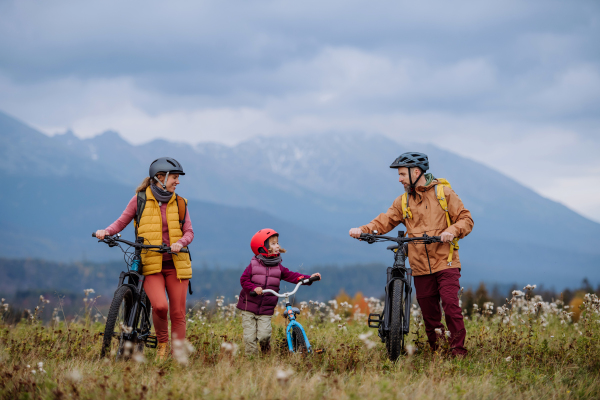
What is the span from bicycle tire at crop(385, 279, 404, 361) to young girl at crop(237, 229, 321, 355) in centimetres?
121

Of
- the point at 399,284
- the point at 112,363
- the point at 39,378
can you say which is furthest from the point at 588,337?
the point at 39,378

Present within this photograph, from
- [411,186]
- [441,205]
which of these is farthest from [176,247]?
[441,205]

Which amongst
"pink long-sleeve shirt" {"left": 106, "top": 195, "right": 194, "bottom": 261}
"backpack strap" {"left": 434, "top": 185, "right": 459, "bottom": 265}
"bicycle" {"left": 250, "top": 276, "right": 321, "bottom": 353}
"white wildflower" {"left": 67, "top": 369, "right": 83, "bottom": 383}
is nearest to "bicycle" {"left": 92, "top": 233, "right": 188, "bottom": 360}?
"pink long-sleeve shirt" {"left": 106, "top": 195, "right": 194, "bottom": 261}

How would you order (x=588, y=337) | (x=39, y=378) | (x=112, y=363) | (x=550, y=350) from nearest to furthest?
1. (x=39, y=378)
2. (x=112, y=363)
3. (x=550, y=350)
4. (x=588, y=337)

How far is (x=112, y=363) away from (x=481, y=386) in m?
3.95

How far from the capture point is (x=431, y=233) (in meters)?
6.89

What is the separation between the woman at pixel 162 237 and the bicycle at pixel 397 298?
2340 millimetres

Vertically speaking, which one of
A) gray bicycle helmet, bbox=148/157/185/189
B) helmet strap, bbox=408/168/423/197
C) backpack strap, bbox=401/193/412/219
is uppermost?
gray bicycle helmet, bbox=148/157/185/189

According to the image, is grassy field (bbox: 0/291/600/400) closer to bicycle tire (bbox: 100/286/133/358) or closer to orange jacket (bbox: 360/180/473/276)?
bicycle tire (bbox: 100/286/133/358)

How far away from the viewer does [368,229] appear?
7.04 metres

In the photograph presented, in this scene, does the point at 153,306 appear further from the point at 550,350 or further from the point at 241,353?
the point at 550,350

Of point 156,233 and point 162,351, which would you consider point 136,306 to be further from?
point 156,233

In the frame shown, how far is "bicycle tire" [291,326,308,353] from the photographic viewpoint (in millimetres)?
6543

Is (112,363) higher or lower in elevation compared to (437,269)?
lower
